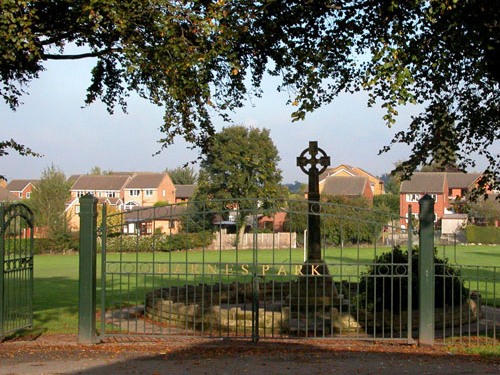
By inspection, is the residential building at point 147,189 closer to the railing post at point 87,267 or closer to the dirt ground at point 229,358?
the railing post at point 87,267

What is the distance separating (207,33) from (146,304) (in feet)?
24.2

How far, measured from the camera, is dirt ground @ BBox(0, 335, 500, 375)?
394 inches

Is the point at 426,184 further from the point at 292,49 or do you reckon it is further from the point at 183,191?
the point at 292,49

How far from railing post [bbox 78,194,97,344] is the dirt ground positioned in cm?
33

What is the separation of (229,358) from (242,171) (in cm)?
4297

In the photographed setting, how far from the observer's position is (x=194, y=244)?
3519 centimetres

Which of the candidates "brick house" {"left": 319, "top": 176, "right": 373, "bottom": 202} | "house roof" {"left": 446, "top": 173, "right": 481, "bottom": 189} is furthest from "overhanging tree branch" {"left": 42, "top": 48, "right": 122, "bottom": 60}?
"house roof" {"left": 446, "top": 173, "right": 481, "bottom": 189}

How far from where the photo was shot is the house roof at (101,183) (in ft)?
348

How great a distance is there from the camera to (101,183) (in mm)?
107375

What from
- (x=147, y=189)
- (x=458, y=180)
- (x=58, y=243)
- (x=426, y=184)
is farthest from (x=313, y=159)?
(x=147, y=189)

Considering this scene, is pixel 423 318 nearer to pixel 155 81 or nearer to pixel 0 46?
pixel 155 81

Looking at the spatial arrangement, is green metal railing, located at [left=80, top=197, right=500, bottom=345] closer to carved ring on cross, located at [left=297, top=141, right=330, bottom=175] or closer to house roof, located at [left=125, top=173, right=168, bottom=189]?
carved ring on cross, located at [left=297, top=141, right=330, bottom=175]

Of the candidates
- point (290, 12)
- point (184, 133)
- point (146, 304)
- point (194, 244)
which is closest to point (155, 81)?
point (184, 133)

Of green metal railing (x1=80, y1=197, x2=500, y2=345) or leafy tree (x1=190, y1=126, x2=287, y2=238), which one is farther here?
Result: leafy tree (x1=190, y1=126, x2=287, y2=238)
